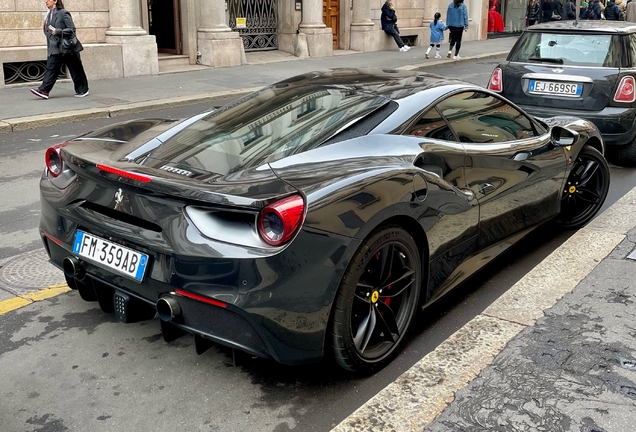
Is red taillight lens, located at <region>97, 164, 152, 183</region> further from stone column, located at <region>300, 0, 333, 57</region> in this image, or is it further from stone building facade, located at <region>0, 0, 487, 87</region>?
stone column, located at <region>300, 0, 333, 57</region>

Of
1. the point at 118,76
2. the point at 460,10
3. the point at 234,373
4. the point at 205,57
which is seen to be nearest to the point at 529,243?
the point at 234,373

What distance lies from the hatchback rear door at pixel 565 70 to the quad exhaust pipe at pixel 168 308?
5971 mm

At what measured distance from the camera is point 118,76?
15.2 m

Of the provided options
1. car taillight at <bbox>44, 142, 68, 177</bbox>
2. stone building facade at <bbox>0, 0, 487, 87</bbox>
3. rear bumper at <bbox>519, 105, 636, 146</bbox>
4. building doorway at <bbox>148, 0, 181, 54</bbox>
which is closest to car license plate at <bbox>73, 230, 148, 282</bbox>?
car taillight at <bbox>44, 142, 68, 177</bbox>

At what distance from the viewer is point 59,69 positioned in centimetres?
1249

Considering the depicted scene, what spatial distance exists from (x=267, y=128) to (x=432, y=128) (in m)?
0.93

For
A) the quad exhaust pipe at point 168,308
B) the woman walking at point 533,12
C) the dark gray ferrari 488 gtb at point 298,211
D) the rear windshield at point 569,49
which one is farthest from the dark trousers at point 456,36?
the quad exhaust pipe at point 168,308

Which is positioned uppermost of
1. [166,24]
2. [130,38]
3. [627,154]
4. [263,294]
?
[166,24]

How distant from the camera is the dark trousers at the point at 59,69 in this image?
484 inches

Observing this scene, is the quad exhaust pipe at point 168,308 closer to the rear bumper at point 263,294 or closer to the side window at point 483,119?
the rear bumper at point 263,294

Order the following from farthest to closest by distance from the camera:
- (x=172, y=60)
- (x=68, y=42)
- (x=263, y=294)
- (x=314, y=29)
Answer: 1. (x=314, y=29)
2. (x=172, y=60)
3. (x=68, y=42)
4. (x=263, y=294)

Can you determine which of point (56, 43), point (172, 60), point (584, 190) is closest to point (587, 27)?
point (584, 190)

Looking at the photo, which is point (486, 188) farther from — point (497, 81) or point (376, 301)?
point (497, 81)

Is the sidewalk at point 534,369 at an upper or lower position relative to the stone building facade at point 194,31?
lower
